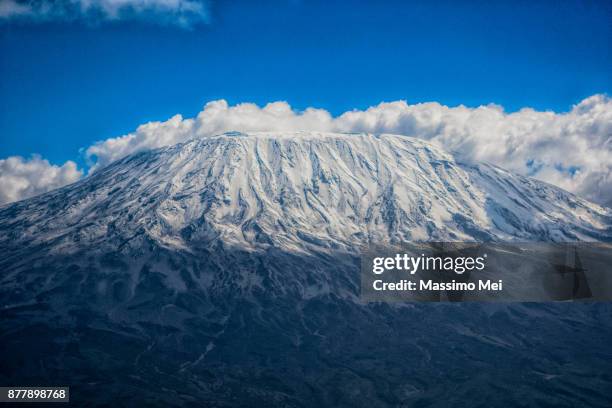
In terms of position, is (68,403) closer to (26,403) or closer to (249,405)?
(26,403)

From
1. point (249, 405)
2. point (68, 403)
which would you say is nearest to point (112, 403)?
point (68, 403)

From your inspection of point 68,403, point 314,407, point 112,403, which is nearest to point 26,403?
point 68,403

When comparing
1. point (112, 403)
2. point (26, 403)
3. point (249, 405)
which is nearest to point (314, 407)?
point (249, 405)

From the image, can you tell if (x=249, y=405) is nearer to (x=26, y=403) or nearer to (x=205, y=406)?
(x=205, y=406)

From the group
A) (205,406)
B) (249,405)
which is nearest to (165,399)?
(205,406)

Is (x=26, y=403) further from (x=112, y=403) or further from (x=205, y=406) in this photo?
(x=205, y=406)

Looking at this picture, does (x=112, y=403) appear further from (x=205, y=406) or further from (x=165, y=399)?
(x=205, y=406)
